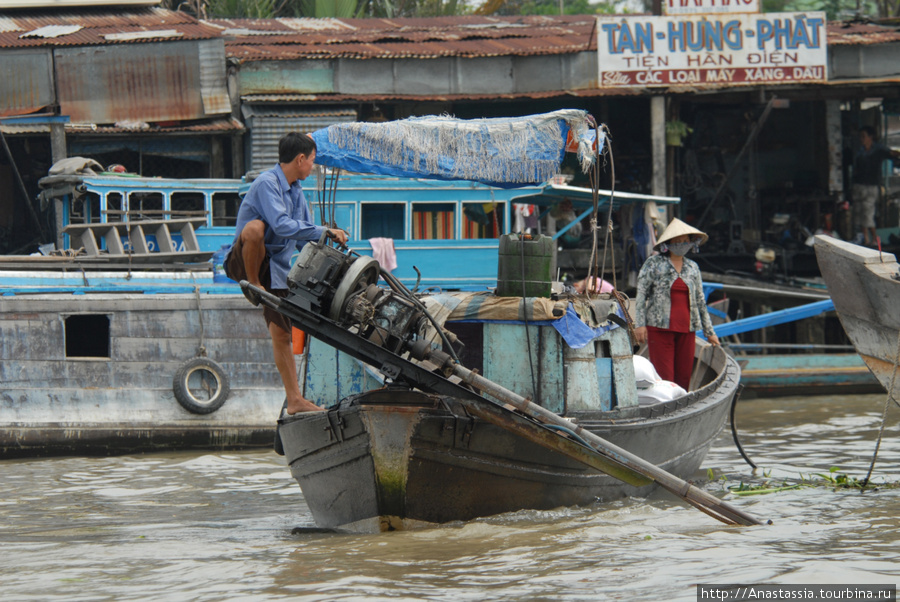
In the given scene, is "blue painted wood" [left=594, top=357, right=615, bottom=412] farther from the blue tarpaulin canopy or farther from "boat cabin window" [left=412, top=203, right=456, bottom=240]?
"boat cabin window" [left=412, top=203, right=456, bottom=240]

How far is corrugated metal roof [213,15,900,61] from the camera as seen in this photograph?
52.0 feet

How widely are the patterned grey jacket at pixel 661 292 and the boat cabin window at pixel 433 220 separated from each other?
4323mm

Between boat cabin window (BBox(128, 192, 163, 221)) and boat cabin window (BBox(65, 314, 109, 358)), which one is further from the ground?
boat cabin window (BBox(128, 192, 163, 221))

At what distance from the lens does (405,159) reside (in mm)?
7195

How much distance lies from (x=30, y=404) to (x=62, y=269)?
1574 millimetres

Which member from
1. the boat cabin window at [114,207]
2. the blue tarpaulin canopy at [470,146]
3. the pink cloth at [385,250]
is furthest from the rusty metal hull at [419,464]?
the boat cabin window at [114,207]

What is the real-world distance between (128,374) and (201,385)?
690 millimetres

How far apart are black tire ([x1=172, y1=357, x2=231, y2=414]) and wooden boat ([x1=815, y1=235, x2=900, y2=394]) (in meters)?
5.62

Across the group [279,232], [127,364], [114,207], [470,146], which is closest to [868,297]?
[470,146]

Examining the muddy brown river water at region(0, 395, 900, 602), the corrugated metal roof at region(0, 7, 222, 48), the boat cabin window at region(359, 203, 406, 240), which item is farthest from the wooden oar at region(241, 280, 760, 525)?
the corrugated metal roof at region(0, 7, 222, 48)

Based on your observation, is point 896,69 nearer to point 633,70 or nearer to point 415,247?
point 633,70

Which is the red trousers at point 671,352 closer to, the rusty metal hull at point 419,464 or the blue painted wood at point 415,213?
the rusty metal hull at point 419,464

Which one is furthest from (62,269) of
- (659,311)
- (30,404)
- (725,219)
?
(725,219)

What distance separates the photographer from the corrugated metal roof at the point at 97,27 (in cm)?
1533
